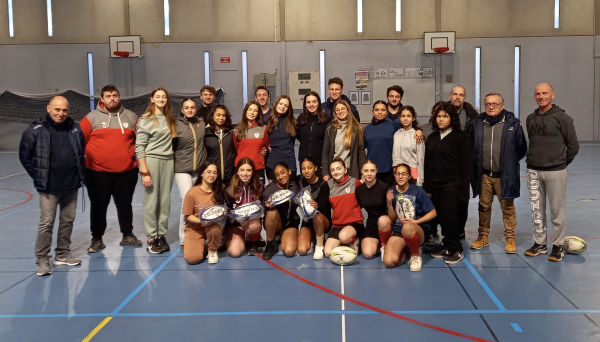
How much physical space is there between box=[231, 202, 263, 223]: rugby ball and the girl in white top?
1.56m

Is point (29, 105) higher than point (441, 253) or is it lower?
higher

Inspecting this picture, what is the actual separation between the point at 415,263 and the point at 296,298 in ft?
4.44

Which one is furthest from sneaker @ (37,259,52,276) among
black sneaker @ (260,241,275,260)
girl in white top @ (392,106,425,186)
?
girl in white top @ (392,106,425,186)

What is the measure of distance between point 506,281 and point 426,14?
45.5ft

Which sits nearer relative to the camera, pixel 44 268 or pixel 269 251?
pixel 44 268

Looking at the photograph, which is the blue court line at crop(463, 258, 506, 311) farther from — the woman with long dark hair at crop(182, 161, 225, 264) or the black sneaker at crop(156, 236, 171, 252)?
the black sneaker at crop(156, 236, 171, 252)

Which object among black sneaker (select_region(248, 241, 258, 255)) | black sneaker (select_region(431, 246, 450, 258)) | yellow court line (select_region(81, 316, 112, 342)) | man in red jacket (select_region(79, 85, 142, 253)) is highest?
man in red jacket (select_region(79, 85, 142, 253))

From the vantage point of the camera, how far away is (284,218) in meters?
5.79

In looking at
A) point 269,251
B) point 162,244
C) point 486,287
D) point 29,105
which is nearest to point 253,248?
point 269,251

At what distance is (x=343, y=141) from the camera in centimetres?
573

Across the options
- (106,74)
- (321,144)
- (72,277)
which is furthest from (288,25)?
(72,277)

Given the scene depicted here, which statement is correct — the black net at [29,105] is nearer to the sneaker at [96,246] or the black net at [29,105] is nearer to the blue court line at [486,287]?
the sneaker at [96,246]

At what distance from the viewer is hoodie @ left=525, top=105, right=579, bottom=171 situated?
5.07 meters

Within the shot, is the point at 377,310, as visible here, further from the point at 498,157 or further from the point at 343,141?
the point at 498,157
